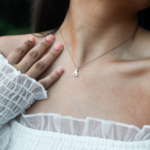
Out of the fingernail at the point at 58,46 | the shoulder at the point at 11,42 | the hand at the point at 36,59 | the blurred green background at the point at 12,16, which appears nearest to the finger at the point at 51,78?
the hand at the point at 36,59

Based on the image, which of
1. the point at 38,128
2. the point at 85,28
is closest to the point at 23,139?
the point at 38,128

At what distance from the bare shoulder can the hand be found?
0.18ft

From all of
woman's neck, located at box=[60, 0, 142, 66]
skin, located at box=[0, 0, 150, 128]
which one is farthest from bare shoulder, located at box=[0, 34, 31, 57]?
woman's neck, located at box=[60, 0, 142, 66]

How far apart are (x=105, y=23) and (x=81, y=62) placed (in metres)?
0.20

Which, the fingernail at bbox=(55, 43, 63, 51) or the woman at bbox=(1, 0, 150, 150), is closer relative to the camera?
the woman at bbox=(1, 0, 150, 150)

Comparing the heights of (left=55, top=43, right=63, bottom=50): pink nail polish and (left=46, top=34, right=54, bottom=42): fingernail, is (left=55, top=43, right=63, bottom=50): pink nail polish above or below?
below

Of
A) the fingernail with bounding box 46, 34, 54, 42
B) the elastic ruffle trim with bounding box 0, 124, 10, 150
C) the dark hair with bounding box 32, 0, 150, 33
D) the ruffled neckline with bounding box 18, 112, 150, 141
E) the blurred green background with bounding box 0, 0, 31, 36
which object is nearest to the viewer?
the ruffled neckline with bounding box 18, 112, 150, 141

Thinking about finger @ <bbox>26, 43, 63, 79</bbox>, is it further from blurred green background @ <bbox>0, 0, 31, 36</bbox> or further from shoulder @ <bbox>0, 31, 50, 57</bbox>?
blurred green background @ <bbox>0, 0, 31, 36</bbox>

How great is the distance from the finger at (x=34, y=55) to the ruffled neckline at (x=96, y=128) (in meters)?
0.25

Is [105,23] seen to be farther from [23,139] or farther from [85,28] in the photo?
[23,139]

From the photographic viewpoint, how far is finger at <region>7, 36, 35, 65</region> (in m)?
0.92

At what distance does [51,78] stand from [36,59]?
0.44 feet

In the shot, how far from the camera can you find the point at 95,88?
0.83 meters

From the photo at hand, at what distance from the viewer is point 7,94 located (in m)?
0.82
